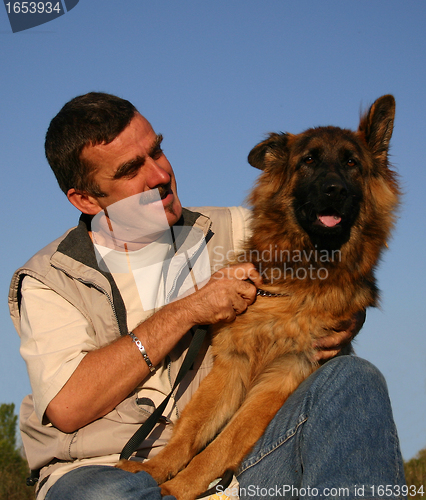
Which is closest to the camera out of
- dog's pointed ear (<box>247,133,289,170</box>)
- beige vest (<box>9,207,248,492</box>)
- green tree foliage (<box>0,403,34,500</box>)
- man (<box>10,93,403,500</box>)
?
man (<box>10,93,403,500</box>)

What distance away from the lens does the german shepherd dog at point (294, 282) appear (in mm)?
2855

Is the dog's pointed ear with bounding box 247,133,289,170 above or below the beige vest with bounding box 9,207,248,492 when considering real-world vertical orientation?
above

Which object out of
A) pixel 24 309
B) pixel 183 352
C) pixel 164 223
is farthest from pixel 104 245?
pixel 183 352

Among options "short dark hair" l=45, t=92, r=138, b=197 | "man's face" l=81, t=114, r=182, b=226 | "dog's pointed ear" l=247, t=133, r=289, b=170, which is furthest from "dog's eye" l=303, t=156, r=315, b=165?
"short dark hair" l=45, t=92, r=138, b=197

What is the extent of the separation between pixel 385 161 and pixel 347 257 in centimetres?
85

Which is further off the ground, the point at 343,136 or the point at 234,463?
the point at 343,136

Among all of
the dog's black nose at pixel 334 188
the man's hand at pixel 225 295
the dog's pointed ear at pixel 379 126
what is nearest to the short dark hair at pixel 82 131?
the man's hand at pixel 225 295

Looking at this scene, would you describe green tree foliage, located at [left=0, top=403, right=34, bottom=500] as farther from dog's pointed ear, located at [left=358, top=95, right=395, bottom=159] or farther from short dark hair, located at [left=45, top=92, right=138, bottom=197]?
dog's pointed ear, located at [left=358, top=95, right=395, bottom=159]

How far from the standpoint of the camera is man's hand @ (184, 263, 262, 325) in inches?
117

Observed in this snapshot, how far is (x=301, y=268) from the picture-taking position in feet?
10.9

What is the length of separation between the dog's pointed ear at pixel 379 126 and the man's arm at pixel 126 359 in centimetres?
153

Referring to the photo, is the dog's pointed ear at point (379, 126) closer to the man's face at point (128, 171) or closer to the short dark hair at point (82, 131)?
the man's face at point (128, 171)

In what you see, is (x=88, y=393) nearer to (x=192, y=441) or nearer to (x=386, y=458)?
(x=192, y=441)

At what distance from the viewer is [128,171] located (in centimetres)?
336
